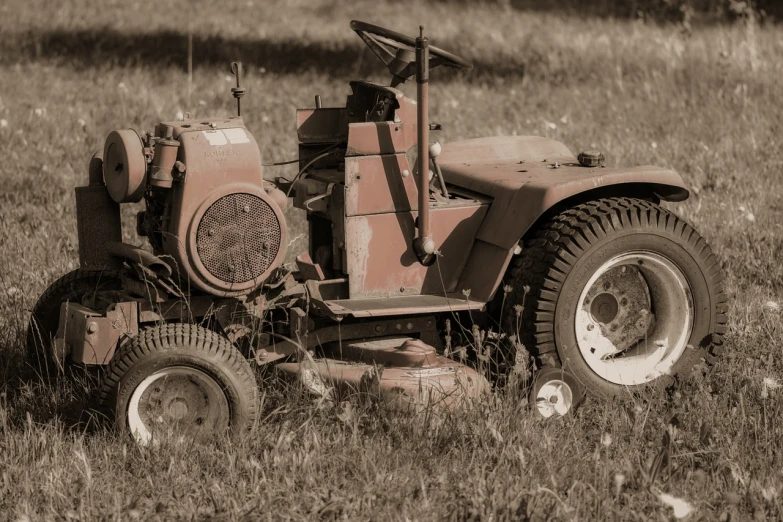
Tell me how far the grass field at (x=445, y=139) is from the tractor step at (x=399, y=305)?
0.34 m

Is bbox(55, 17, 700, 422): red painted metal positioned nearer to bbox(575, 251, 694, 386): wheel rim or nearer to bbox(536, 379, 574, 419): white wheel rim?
bbox(536, 379, 574, 419): white wheel rim

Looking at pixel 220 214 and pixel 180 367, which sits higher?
pixel 220 214

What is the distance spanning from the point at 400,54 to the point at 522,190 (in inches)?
26.9

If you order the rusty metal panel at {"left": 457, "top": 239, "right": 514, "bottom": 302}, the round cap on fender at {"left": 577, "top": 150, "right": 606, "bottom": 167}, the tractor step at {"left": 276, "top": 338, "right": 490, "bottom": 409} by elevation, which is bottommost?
the tractor step at {"left": 276, "top": 338, "right": 490, "bottom": 409}

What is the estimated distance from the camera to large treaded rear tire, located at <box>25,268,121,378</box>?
4.36m

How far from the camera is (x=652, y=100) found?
885 cm

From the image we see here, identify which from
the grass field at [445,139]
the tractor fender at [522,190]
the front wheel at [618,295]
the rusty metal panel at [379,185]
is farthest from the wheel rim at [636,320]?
the rusty metal panel at [379,185]

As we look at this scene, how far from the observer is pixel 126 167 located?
388cm

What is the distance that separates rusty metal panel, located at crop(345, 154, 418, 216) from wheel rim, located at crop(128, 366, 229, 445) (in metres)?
0.80

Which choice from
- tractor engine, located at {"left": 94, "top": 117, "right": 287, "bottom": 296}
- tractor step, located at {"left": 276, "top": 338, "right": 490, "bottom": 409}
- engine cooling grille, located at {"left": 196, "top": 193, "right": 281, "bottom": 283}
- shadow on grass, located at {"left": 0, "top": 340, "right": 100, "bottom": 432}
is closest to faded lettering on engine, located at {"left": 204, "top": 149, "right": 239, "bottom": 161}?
tractor engine, located at {"left": 94, "top": 117, "right": 287, "bottom": 296}

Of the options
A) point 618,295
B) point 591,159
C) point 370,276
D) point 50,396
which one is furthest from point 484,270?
point 50,396

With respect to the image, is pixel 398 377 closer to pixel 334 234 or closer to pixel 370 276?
pixel 370 276

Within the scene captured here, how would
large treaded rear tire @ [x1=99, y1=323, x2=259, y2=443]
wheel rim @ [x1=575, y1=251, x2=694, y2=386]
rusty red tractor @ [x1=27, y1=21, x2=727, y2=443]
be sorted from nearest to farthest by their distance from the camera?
1. large treaded rear tire @ [x1=99, y1=323, x2=259, y2=443]
2. rusty red tractor @ [x1=27, y1=21, x2=727, y2=443]
3. wheel rim @ [x1=575, y1=251, x2=694, y2=386]

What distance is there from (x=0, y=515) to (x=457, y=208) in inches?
73.2
